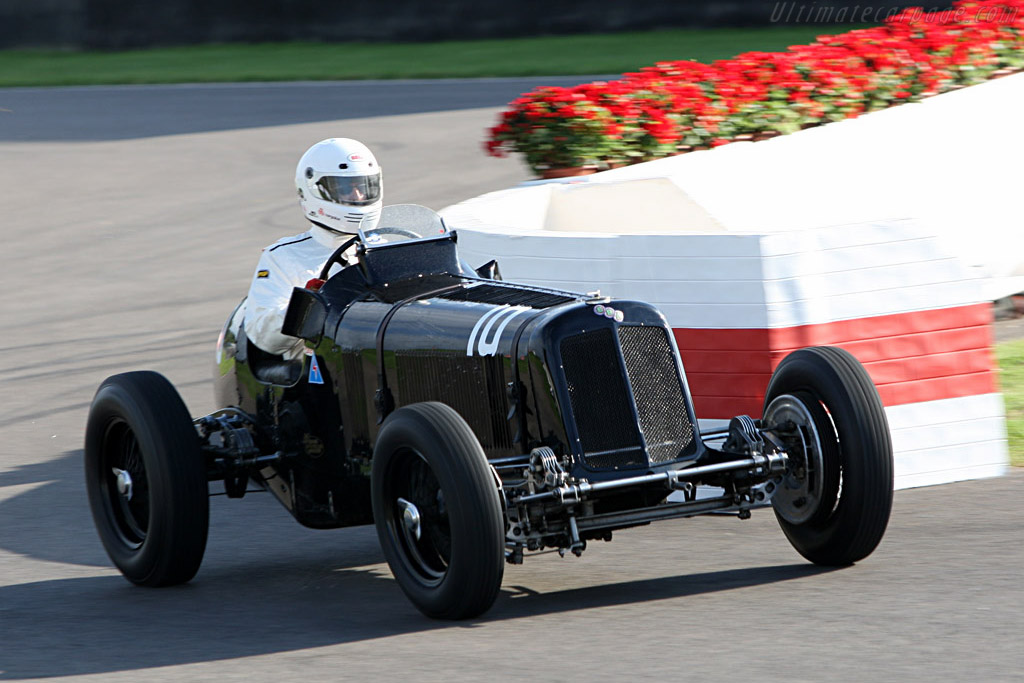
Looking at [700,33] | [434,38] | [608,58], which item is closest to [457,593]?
[608,58]

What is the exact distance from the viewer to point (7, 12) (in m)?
32.6

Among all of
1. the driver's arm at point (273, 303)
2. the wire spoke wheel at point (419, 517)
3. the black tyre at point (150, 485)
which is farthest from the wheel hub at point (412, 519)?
the driver's arm at point (273, 303)

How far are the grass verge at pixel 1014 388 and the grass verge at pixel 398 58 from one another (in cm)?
1414

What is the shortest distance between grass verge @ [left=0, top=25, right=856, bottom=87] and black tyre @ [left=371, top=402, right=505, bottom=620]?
61.1ft

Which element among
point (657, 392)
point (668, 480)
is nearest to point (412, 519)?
point (668, 480)

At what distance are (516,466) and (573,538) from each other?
38 cm

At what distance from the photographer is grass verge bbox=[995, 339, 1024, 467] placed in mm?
7879

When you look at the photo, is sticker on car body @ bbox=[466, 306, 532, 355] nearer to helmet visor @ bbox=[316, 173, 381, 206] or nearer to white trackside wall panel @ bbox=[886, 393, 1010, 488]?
helmet visor @ bbox=[316, 173, 381, 206]

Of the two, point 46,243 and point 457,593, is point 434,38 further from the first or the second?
point 457,593

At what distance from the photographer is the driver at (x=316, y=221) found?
662 cm

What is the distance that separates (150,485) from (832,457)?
266 centimetres

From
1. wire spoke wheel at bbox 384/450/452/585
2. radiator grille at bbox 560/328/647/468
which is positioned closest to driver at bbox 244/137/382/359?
wire spoke wheel at bbox 384/450/452/585

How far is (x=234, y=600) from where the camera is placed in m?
6.11

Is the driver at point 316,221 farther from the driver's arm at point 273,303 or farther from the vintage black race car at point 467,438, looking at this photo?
the vintage black race car at point 467,438
